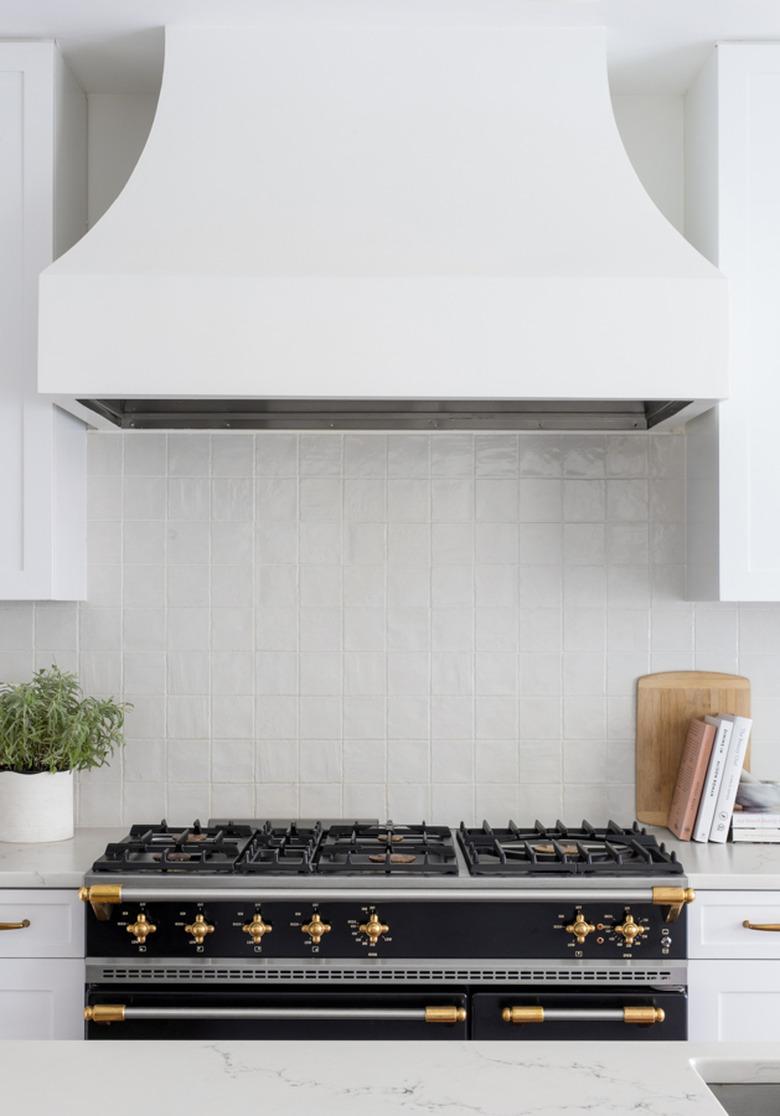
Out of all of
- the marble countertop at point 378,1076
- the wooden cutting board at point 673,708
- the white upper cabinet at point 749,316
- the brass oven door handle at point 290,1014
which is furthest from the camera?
the wooden cutting board at point 673,708

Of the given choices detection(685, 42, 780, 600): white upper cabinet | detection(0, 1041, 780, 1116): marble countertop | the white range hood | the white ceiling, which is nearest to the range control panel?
detection(685, 42, 780, 600): white upper cabinet

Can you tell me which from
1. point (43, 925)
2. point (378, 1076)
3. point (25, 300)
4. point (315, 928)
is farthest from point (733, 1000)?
point (25, 300)

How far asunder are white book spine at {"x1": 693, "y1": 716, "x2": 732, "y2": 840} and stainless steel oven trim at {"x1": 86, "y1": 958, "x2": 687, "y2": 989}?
0.49 meters

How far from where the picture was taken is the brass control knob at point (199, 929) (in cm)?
225

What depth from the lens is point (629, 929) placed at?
2.27 meters

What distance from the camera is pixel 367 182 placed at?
240 cm

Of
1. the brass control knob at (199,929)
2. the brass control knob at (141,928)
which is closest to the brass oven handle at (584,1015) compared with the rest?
the brass control knob at (199,929)

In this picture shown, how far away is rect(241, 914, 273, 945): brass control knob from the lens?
2.26 meters

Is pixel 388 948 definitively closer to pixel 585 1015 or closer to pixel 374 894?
pixel 374 894

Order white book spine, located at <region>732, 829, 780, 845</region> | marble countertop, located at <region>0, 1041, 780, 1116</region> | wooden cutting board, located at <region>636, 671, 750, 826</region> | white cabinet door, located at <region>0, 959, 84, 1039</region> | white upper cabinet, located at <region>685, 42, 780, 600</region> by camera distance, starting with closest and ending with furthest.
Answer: marble countertop, located at <region>0, 1041, 780, 1116</region> < white cabinet door, located at <region>0, 959, 84, 1039</region> < white upper cabinet, located at <region>685, 42, 780, 600</region> < white book spine, located at <region>732, 829, 780, 845</region> < wooden cutting board, located at <region>636, 671, 750, 826</region>

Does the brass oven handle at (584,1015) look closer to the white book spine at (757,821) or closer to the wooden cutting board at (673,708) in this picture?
the white book spine at (757,821)

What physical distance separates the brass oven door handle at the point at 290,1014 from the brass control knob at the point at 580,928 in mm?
278

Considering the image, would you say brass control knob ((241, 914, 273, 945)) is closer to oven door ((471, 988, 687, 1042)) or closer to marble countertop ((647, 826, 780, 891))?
oven door ((471, 988, 687, 1042))

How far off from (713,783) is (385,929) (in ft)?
3.01
